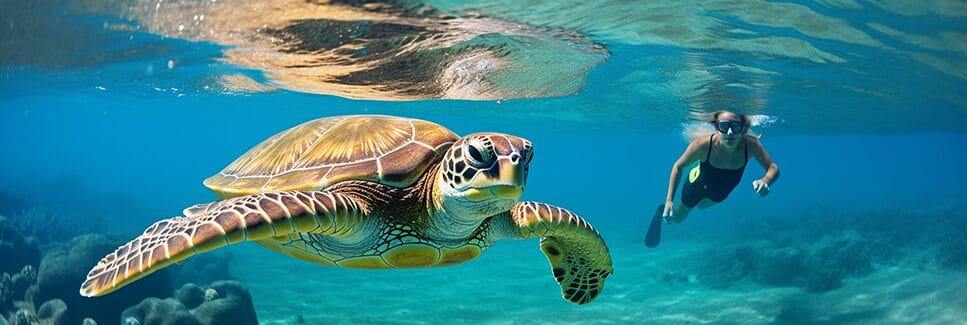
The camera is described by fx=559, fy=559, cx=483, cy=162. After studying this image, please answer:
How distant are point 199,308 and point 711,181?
8570 mm

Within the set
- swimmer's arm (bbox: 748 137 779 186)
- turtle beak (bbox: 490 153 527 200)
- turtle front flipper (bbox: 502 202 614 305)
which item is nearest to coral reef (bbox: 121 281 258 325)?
turtle front flipper (bbox: 502 202 614 305)

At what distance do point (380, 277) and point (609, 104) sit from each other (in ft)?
34.9

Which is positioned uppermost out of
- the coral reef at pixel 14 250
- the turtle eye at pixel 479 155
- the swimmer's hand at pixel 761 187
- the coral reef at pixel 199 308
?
the swimmer's hand at pixel 761 187

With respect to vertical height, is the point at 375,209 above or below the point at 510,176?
below

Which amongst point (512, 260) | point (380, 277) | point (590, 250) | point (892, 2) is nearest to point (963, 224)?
point (512, 260)

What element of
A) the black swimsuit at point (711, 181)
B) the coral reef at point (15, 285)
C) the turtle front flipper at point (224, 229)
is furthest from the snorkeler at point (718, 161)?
the coral reef at point (15, 285)

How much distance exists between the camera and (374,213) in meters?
3.79

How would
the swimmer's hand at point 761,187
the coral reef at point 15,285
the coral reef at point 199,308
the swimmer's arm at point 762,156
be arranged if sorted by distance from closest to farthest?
the swimmer's hand at point 761,187, the coral reef at point 199,308, the swimmer's arm at point 762,156, the coral reef at point 15,285

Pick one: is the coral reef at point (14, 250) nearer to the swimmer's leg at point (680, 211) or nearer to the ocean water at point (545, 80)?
the ocean water at point (545, 80)

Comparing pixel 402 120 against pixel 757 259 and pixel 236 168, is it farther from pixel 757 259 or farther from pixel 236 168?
pixel 757 259

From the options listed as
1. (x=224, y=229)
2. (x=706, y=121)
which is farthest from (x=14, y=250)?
(x=706, y=121)

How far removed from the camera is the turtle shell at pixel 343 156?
3908mm

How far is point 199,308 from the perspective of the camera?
835 cm

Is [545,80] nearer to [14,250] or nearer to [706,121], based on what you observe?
[706,121]
